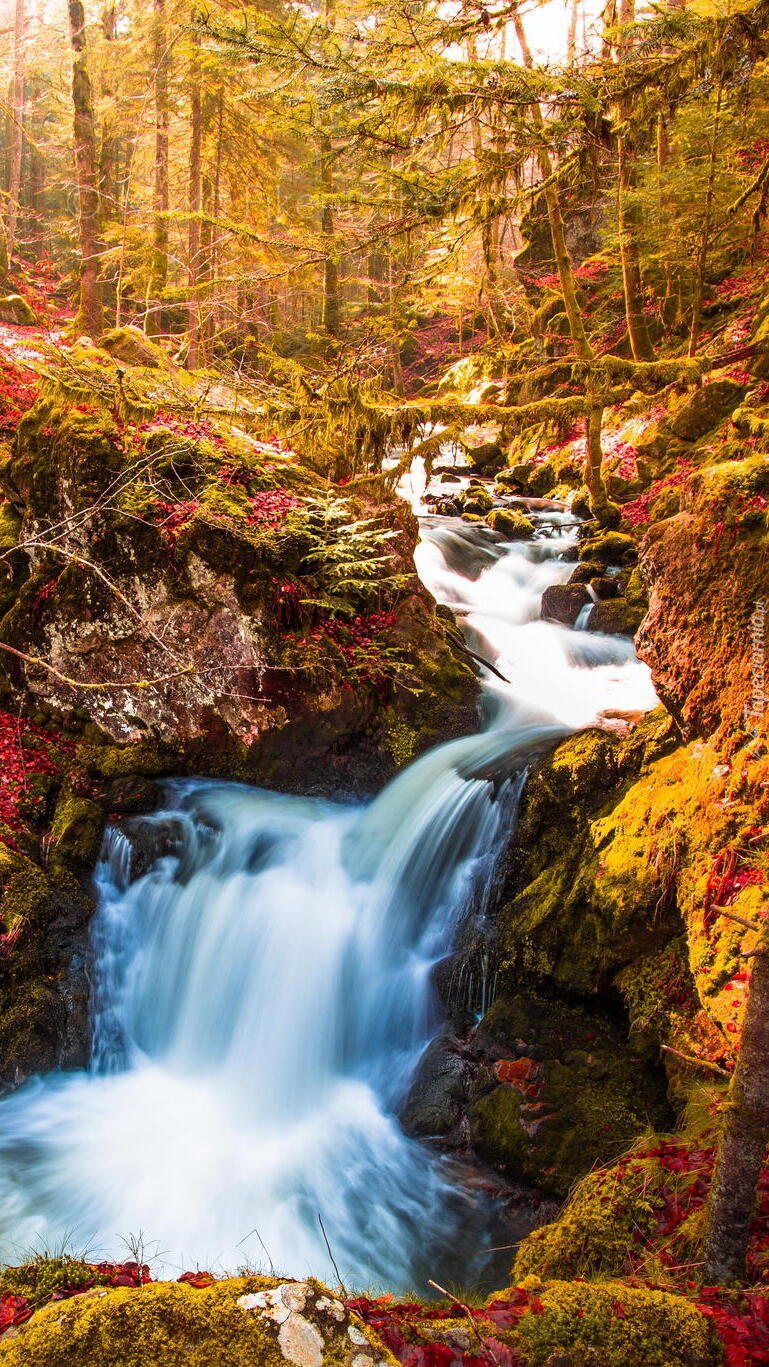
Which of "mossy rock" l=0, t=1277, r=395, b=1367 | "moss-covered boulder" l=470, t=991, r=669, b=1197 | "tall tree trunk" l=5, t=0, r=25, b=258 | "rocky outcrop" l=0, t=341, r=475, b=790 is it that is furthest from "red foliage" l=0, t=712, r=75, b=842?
"tall tree trunk" l=5, t=0, r=25, b=258

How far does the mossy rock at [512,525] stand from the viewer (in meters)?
13.6

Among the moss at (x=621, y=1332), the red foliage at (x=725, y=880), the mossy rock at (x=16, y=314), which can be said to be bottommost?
the moss at (x=621, y=1332)

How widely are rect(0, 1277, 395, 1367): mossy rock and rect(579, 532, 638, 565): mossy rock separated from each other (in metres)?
11.0

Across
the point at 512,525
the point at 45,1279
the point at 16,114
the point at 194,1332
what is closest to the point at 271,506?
the point at 512,525

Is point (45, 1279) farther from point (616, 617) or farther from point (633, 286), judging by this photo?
point (633, 286)

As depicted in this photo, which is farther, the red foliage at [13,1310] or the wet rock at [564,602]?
the wet rock at [564,602]

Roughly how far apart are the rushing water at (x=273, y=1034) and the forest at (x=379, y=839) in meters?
0.03

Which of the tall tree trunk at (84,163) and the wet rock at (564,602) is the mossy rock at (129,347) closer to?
the tall tree trunk at (84,163)

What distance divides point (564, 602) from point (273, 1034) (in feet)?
24.6

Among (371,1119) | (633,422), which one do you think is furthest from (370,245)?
(633,422)

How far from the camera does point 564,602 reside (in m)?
10.9

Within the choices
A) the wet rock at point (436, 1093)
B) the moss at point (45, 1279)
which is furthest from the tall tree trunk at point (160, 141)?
the moss at point (45, 1279)

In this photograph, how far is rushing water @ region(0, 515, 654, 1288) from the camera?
14.8ft

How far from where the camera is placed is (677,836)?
4746 millimetres
